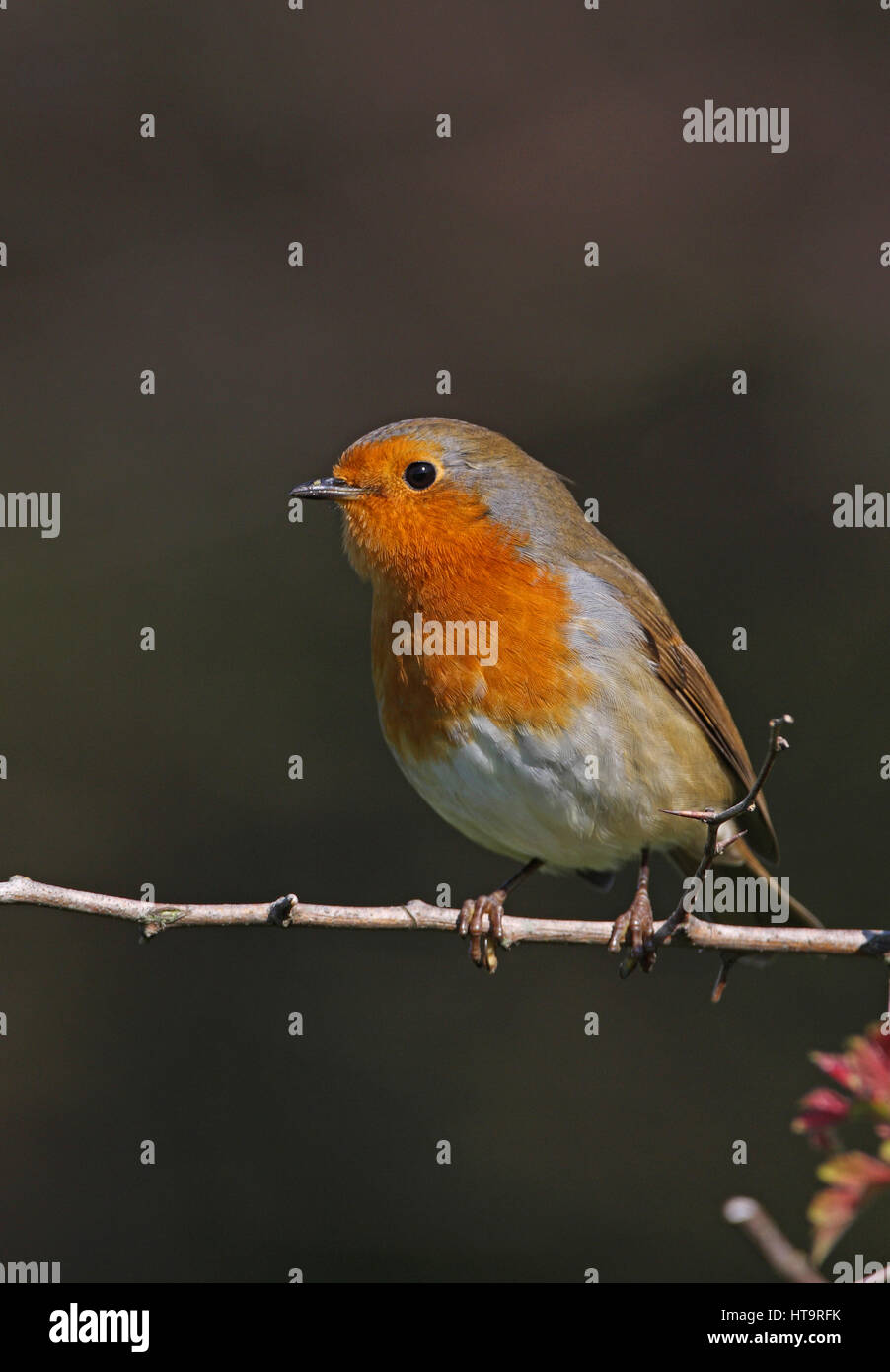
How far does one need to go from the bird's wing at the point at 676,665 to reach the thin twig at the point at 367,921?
3.04 feet

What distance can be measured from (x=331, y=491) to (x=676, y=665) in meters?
1.18

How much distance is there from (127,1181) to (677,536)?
3.76 meters

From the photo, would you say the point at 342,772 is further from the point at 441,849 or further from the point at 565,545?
the point at 565,545

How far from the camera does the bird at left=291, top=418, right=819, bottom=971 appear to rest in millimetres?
4258

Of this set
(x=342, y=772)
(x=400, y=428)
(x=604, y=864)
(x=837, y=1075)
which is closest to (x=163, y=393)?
(x=342, y=772)

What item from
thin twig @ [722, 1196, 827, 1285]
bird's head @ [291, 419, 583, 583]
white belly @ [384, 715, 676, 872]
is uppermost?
bird's head @ [291, 419, 583, 583]

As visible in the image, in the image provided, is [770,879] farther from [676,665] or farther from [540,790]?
[540,790]

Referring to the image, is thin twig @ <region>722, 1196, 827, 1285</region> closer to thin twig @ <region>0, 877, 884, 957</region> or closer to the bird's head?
thin twig @ <region>0, 877, 884, 957</region>

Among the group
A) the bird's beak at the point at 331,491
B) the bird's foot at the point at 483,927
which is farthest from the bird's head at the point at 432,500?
the bird's foot at the point at 483,927

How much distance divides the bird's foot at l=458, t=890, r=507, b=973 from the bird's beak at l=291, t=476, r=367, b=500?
4.01 ft

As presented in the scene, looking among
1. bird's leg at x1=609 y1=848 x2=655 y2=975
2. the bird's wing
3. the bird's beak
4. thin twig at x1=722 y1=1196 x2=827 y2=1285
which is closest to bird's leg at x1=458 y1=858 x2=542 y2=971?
bird's leg at x1=609 y1=848 x2=655 y2=975

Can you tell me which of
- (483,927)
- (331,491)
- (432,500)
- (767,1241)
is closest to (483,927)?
(483,927)

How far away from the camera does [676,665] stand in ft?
15.6

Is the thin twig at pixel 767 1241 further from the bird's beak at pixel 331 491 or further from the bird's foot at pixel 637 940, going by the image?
the bird's beak at pixel 331 491
